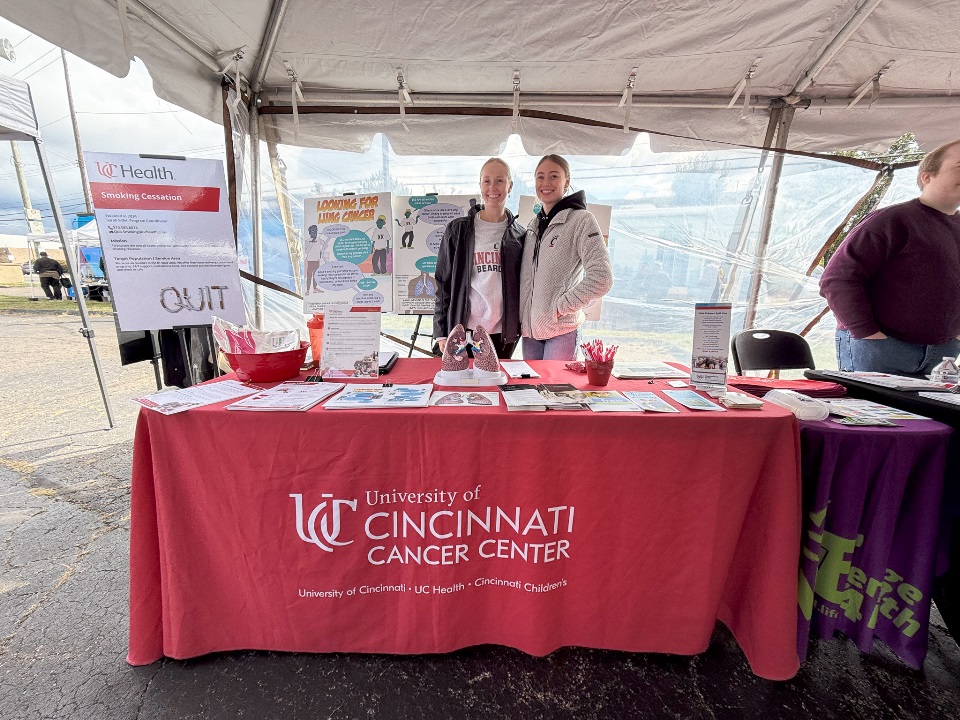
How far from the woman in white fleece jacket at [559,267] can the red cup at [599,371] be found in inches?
25.6

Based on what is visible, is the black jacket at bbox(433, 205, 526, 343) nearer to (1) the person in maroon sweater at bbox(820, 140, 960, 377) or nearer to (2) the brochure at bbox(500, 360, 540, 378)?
(2) the brochure at bbox(500, 360, 540, 378)

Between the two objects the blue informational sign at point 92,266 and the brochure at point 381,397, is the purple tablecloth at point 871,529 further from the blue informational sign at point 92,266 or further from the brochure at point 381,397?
the blue informational sign at point 92,266

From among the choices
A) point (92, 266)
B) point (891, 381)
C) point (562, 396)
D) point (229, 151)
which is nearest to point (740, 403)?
point (562, 396)

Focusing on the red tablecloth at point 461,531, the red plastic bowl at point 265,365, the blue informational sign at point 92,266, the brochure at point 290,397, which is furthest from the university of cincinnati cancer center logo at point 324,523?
the blue informational sign at point 92,266

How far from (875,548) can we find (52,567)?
8.91ft

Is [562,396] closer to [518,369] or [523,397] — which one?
[523,397]

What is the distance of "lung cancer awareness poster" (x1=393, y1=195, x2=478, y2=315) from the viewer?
2.97 meters

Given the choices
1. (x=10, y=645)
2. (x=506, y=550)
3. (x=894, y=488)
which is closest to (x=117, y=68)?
(x=10, y=645)

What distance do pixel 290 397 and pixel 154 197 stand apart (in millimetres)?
1841

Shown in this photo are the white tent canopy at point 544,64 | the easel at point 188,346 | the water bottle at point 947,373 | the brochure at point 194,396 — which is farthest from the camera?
the easel at point 188,346

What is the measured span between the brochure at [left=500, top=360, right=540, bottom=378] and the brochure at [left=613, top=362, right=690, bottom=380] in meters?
0.30

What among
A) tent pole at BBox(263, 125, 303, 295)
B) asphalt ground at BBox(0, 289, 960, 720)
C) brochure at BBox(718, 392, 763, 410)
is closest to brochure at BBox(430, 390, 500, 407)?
brochure at BBox(718, 392, 763, 410)

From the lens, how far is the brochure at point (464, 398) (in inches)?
41.7

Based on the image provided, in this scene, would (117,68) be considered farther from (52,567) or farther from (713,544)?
(713,544)
